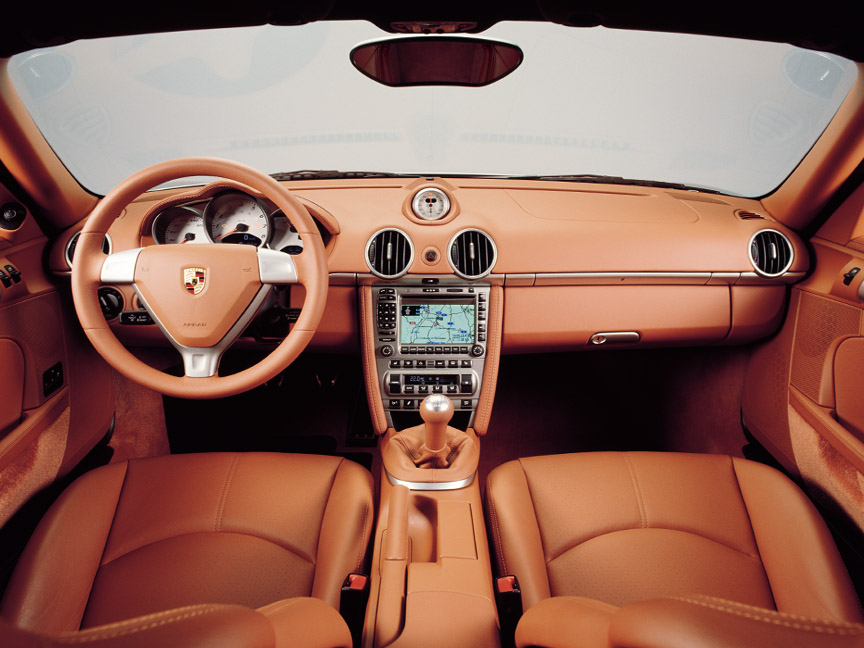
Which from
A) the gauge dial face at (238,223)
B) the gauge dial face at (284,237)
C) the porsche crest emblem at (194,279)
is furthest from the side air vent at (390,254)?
the porsche crest emblem at (194,279)

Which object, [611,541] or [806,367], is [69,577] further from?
[806,367]

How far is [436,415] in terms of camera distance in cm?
141

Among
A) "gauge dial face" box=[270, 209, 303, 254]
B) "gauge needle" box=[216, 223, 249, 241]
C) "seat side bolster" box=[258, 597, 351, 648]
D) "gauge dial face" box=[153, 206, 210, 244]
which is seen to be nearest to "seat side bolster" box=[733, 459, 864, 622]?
"seat side bolster" box=[258, 597, 351, 648]

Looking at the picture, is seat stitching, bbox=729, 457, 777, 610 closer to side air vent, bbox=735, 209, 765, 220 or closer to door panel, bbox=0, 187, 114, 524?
side air vent, bbox=735, 209, 765, 220

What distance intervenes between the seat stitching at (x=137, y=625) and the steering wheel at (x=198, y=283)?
30.4 inches

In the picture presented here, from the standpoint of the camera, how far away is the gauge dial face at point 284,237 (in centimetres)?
168

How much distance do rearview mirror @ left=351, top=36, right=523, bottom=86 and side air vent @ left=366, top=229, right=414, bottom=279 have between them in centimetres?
51

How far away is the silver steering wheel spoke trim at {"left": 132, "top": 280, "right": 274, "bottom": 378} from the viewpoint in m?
1.30

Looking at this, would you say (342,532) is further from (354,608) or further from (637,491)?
(637,491)

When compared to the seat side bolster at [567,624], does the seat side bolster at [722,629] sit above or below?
above

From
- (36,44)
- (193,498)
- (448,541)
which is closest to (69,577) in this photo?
(193,498)

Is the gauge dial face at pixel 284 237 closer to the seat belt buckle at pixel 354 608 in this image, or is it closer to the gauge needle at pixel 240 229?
the gauge needle at pixel 240 229

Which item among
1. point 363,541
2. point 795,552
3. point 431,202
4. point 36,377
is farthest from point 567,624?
point 36,377

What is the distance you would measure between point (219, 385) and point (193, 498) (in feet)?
1.18
